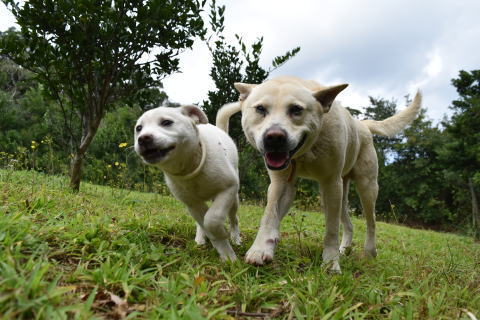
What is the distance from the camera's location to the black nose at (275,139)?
2703mm

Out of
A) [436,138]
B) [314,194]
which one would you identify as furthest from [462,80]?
[436,138]

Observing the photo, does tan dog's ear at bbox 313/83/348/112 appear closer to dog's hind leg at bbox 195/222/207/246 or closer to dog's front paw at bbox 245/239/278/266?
dog's front paw at bbox 245/239/278/266

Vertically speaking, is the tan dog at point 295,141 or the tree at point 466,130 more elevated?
the tree at point 466,130

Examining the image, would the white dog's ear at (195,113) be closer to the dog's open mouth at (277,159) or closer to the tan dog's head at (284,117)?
the tan dog's head at (284,117)

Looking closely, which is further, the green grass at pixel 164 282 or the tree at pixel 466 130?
the tree at pixel 466 130

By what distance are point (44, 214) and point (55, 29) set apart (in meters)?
3.31

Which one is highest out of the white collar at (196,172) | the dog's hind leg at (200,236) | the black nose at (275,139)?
the black nose at (275,139)

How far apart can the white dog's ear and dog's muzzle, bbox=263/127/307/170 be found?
92 centimetres

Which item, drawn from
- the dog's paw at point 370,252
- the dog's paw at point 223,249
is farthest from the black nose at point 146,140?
the dog's paw at point 370,252

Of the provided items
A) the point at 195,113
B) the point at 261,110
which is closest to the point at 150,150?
the point at 195,113

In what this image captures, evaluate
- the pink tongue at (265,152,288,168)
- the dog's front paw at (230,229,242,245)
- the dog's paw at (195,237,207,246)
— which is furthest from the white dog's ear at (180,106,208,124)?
the dog's front paw at (230,229,242,245)

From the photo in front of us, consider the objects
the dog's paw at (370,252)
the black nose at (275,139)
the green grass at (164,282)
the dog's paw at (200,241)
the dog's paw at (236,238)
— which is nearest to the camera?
the green grass at (164,282)

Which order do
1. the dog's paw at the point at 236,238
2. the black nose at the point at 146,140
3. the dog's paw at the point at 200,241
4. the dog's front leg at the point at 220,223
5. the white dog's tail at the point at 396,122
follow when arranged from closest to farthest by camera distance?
1. the black nose at the point at 146,140
2. the dog's front leg at the point at 220,223
3. the dog's paw at the point at 200,241
4. the dog's paw at the point at 236,238
5. the white dog's tail at the point at 396,122

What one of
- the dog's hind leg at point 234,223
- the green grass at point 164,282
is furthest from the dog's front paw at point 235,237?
the green grass at point 164,282
